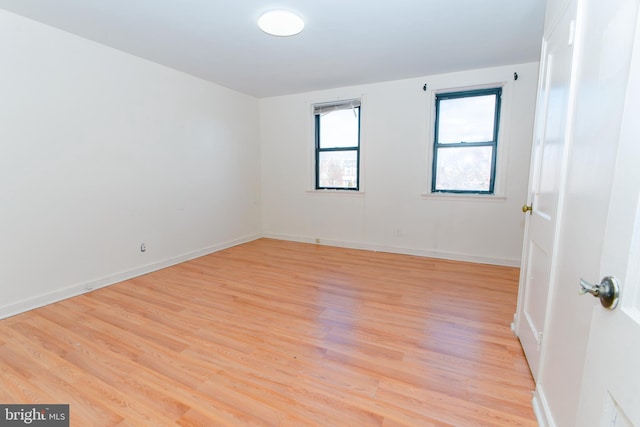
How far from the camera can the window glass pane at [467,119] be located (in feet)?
12.1

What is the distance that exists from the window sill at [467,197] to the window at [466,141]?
91mm

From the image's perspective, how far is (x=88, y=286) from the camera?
2.91 metres

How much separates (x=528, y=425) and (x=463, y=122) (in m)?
3.41

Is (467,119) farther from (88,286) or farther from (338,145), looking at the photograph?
(88,286)

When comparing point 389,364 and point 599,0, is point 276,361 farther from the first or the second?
point 599,0

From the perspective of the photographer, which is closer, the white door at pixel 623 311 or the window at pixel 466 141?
the white door at pixel 623 311

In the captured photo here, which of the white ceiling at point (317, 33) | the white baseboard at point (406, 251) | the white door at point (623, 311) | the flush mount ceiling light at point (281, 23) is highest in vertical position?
the white ceiling at point (317, 33)

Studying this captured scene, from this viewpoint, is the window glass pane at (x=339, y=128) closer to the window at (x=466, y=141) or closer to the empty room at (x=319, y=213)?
the empty room at (x=319, y=213)

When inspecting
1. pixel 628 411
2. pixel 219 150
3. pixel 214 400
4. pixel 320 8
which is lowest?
pixel 214 400

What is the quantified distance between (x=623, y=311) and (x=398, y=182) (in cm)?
365

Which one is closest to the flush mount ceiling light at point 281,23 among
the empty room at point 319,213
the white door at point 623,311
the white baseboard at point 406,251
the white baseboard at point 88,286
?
the empty room at point 319,213

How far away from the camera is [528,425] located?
4.52ft

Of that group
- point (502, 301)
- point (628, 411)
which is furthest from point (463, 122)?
point (628, 411)

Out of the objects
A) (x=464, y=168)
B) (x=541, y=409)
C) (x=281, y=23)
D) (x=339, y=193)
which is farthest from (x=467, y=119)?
(x=541, y=409)
